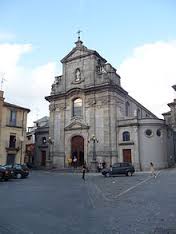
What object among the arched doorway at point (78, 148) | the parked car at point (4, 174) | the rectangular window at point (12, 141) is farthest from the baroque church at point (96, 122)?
the parked car at point (4, 174)

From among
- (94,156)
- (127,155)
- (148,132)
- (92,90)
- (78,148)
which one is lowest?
(94,156)

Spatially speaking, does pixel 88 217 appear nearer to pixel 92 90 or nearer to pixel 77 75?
pixel 92 90

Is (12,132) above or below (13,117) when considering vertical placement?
below

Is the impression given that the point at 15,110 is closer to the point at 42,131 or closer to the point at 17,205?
the point at 42,131

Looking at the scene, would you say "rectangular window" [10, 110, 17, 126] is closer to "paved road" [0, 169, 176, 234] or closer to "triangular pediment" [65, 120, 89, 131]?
"triangular pediment" [65, 120, 89, 131]

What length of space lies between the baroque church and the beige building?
15.7 ft

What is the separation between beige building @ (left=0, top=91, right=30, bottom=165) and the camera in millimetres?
39125

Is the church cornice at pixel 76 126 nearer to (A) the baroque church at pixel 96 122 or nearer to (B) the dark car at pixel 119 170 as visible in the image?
(A) the baroque church at pixel 96 122

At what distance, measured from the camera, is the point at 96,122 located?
128 feet

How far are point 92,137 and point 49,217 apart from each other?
1139 inches

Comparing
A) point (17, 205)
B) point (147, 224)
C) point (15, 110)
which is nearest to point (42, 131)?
point (15, 110)

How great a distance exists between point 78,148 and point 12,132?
10.7 meters

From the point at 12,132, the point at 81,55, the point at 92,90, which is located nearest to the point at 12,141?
the point at 12,132

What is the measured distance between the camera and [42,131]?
Answer: 155ft
